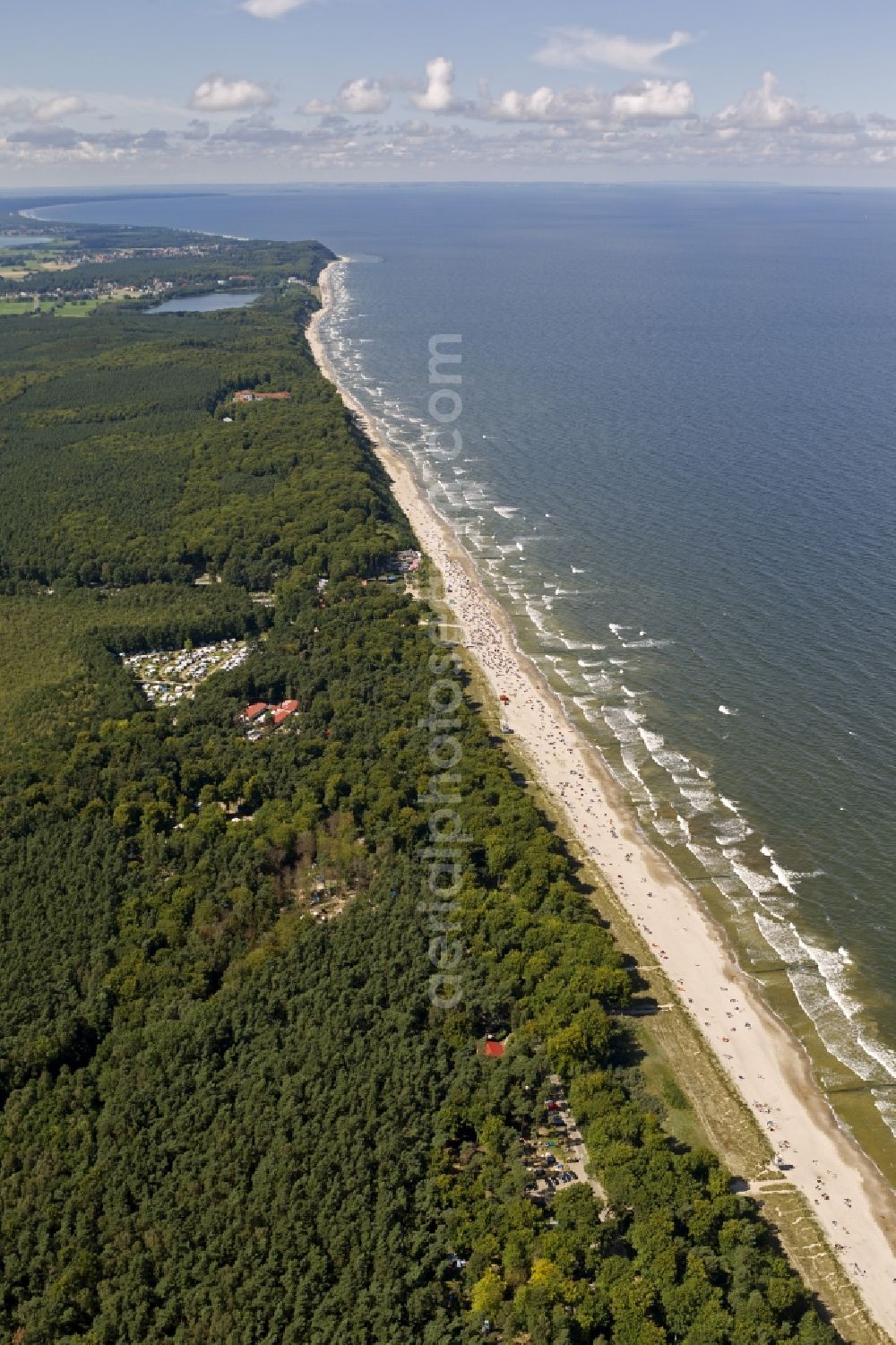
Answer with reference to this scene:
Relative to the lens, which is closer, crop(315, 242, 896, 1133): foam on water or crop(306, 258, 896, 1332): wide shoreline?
crop(306, 258, 896, 1332): wide shoreline

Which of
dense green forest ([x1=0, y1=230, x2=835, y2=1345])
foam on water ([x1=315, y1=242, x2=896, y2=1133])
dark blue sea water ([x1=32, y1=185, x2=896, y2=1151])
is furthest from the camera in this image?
dark blue sea water ([x1=32, y1=185, x2=896, y2=1151])

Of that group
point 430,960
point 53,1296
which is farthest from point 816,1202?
point 53,1296

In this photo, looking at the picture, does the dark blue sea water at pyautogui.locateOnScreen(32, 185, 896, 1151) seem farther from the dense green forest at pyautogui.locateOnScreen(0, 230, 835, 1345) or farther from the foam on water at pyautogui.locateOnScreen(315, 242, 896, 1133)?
the dense green forest at pyautogui.locateOnScreen(0, 230, 835, 1345)

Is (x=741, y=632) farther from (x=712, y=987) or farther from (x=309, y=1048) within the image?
(x=309, y=1048)

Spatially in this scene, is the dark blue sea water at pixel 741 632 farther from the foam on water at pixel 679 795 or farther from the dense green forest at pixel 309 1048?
the dense green forest at pixel 309 1048

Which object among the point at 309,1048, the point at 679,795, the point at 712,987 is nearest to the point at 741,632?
the point at 679,795

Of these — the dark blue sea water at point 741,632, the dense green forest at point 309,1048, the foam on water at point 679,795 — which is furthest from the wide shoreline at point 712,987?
the dense green forest at point 309,1048

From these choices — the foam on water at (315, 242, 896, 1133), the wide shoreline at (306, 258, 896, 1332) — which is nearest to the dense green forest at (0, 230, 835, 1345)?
the wide shoreline at (306, 258, 896, 1332)

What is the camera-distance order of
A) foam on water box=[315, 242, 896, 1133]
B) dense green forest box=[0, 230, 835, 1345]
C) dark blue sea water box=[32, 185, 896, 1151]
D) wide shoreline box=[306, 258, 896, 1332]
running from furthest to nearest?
dark blue sea water box=[32, 185, 896, 1151]
foam on water box=[315, 242, 896, 1133]
wide shoreline box=[306, 258, 896, 1332]
dense green forest box=[0, 230, 835, 1345]
